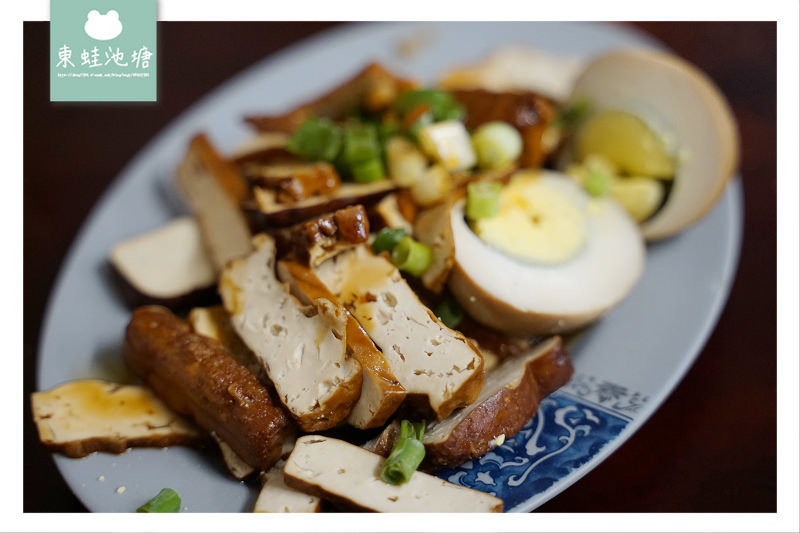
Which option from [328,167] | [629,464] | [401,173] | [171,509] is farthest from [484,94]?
[171,509]

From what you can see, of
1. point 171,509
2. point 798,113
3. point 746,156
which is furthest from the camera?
point 746,156

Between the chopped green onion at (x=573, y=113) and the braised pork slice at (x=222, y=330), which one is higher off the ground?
the chopped green onion at (x=573, y=113)

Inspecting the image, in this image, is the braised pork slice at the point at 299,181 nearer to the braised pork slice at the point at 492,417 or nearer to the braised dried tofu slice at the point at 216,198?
the braised dried tofu slice at the point at 216,198

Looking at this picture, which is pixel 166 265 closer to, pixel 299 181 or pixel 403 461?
pixel 299 181

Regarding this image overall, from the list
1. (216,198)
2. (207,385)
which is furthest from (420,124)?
(207,385)

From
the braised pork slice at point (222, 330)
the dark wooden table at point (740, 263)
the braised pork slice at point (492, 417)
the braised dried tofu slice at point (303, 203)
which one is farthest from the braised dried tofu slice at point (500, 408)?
the braised dried tofu slice at point (303, 203)
